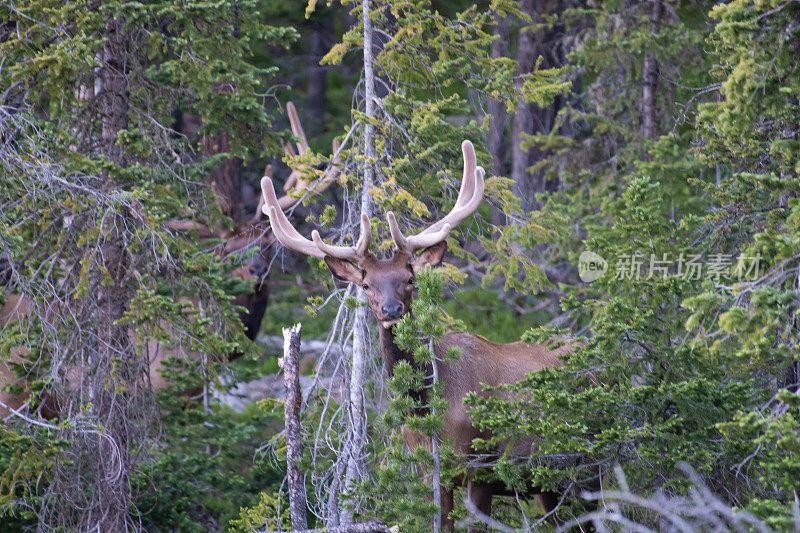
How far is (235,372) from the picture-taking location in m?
9.24

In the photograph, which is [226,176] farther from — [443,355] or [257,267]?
[443,355]

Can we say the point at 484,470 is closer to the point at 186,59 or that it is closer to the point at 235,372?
the point at 235,372

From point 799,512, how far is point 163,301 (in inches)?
210

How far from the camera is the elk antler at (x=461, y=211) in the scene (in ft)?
24.0

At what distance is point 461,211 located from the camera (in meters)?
7.65

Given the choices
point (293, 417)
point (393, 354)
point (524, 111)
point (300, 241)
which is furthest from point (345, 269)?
point (524, 111)

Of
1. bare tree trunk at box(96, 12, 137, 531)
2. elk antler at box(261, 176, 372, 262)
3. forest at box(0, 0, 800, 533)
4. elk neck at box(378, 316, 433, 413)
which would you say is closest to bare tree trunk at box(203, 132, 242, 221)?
forest at box(0, 0, 800, 533)

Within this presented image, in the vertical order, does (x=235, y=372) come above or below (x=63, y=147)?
below

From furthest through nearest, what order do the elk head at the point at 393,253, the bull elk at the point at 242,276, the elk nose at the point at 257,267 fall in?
1. the elk nose at the point at 257,267
2. the bull elk at the point at 242,276
3. the elk head at the point at 393,253

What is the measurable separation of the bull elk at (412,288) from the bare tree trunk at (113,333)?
1858 mm

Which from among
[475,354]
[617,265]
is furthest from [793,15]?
[475,354]

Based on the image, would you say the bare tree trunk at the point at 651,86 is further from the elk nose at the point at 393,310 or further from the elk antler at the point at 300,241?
the elk nose at the point at 393,310

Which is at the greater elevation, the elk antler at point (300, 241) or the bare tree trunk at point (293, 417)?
the elk antler at point (300, 241)

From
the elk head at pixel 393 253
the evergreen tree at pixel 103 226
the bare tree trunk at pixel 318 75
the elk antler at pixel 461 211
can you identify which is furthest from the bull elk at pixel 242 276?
the bare tree trunk at pixel 318 75
